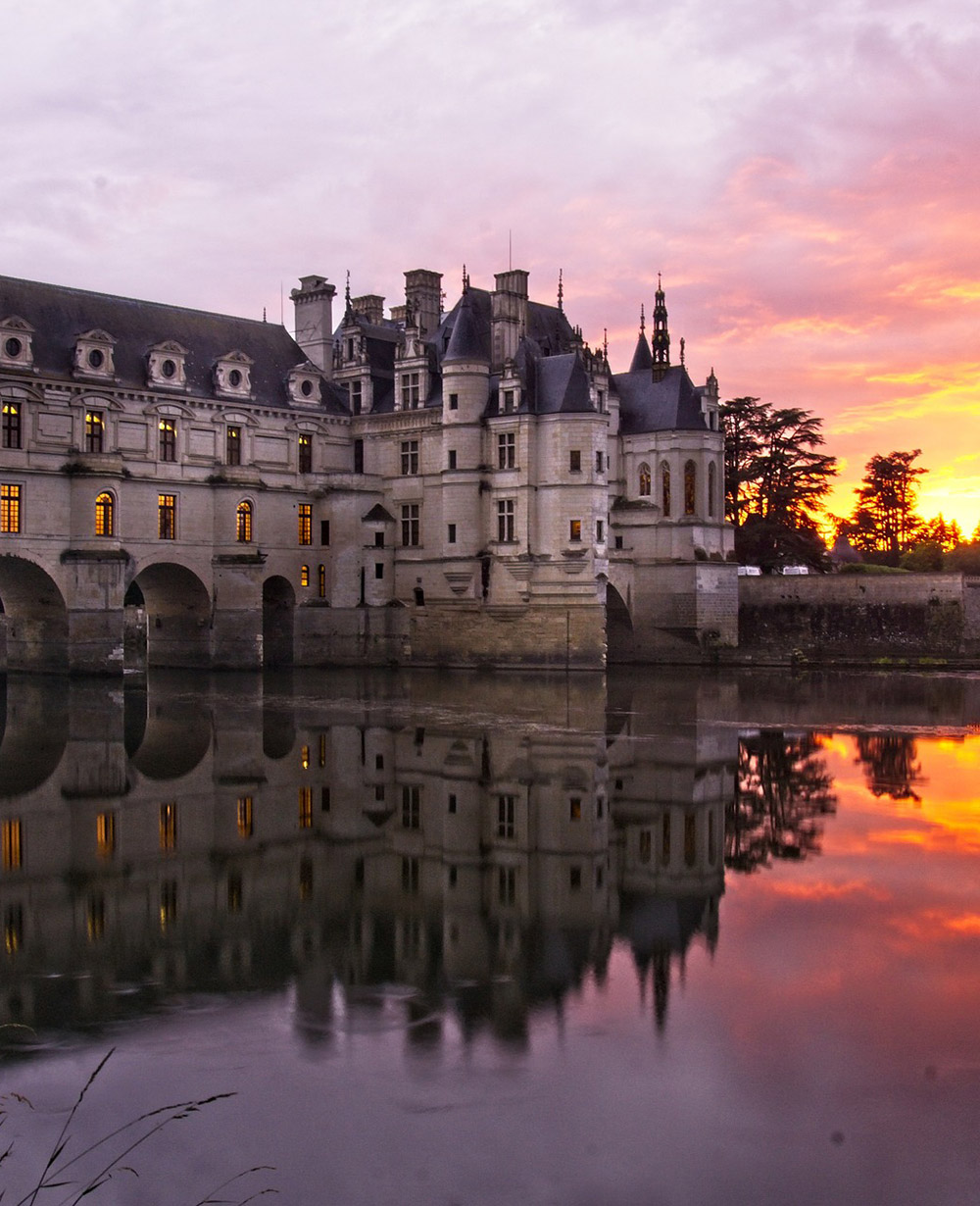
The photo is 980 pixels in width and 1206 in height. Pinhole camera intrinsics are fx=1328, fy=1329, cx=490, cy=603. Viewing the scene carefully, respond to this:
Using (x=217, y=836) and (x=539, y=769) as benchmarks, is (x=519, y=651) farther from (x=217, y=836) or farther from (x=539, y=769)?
(x=217, y=836)

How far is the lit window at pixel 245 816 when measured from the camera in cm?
1456

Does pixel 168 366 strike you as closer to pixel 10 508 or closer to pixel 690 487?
pixel 10 508

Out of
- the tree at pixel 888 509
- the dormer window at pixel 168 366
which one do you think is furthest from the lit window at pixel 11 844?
the tree at pixel 888 509

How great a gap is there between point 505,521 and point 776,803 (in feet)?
95.3

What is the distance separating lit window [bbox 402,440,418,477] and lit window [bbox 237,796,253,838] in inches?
1260

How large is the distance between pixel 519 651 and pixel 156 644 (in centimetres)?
1216

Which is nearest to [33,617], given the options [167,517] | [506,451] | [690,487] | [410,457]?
[167,517]

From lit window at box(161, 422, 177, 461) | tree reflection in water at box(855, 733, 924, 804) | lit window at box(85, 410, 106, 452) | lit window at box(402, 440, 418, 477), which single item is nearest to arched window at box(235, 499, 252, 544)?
lit window at box(161, 422, 177, 461)

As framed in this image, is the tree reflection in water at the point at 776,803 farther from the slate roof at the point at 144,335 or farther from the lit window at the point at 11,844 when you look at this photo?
the slate roof at the point at 144,335

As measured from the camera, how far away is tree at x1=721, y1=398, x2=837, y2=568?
6047 cm

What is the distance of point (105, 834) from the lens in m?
14.4

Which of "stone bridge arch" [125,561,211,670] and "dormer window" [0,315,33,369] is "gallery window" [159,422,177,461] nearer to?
"stone bridge arch" [125,561,211,670]

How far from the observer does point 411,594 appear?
47.9 metres

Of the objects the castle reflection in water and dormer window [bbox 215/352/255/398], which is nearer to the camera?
the castle reflection in water
